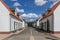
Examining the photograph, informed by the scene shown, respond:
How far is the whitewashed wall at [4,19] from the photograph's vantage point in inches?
1251

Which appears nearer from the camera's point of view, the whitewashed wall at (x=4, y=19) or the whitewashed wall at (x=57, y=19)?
the whitewashed wall at (x=4, y=19)

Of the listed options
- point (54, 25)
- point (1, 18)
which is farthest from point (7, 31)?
point (54, 25)

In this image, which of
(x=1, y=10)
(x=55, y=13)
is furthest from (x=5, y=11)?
(x=55, y=13)

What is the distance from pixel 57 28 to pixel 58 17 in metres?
2.21

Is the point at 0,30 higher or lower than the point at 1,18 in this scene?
lower

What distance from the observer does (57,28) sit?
32.8 meters

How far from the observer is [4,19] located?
32.1 m

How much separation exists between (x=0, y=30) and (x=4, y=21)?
1.85m

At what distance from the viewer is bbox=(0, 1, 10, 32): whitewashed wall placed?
31.8 m

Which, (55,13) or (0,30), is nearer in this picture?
(0,30)

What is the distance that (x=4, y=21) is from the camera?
32.0 meters

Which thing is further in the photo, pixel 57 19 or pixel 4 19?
pixel 57 19

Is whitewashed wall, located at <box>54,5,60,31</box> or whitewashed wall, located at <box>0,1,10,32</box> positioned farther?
whitewashed wall, located at <box>54,5,60,31</box>

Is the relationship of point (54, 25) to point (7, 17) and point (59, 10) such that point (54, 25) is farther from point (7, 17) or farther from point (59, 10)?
point (7, 17)
